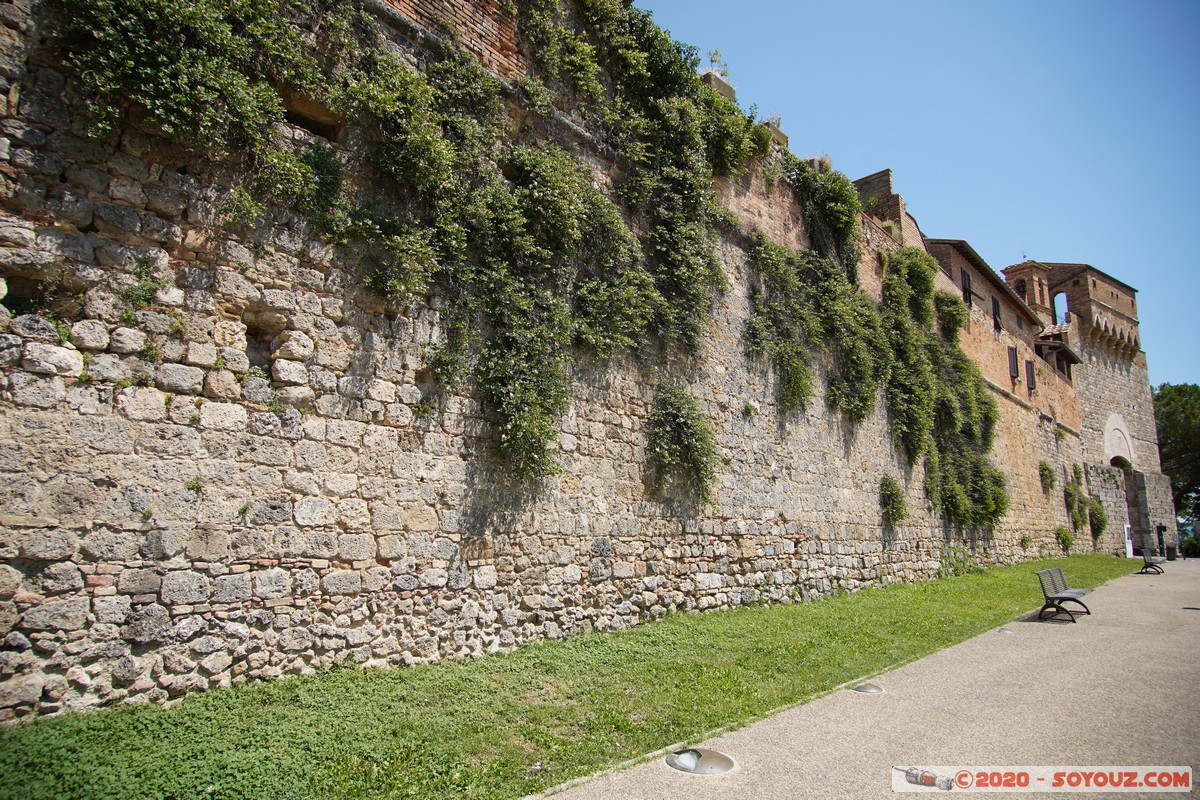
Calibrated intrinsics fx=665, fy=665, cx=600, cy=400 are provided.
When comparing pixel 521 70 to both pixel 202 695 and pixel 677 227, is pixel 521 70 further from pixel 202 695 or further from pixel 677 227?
pixel 202 695

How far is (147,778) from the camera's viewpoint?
3818mm

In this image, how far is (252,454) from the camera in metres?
5.42

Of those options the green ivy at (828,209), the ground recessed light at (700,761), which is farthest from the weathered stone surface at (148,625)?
the green ivy at (828,209)

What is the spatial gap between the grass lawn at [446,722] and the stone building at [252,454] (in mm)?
357

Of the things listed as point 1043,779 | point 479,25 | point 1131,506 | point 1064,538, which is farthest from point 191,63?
point 1131,506

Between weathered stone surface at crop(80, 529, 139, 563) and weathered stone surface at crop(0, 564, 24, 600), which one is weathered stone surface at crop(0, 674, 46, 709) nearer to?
weathered stone surface at crop(0, 564, 24, 600)

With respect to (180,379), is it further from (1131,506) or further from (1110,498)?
(1131,506)

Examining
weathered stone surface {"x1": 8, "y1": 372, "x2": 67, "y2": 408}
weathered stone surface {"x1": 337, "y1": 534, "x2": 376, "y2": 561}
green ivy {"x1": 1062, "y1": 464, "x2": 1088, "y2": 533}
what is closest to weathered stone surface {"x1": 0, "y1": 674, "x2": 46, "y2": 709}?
weathered stone surface {"x1": 8, "y1": 372, "x2": 67, "y2": 408}

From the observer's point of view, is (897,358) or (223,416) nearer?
(223,416)

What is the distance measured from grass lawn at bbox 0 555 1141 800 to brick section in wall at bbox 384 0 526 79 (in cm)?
664

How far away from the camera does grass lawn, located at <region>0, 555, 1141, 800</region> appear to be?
12.8ft

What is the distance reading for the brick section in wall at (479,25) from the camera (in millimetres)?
7203

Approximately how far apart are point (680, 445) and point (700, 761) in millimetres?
5145

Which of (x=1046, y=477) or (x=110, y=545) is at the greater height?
(x=1046, y=477)
